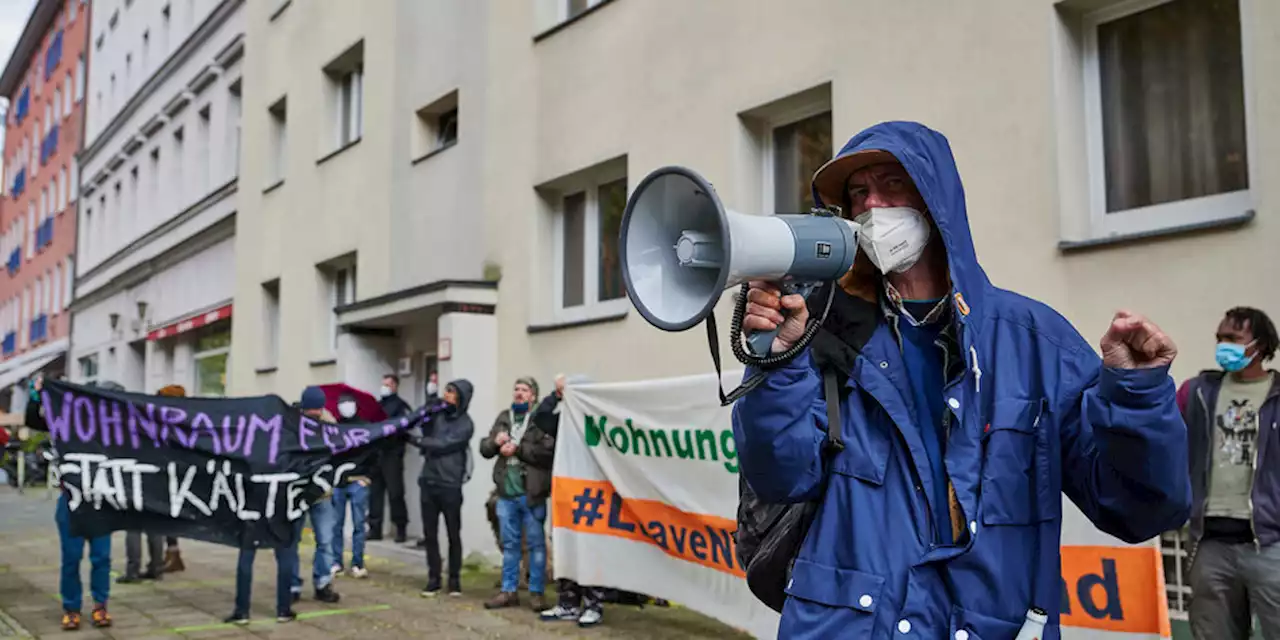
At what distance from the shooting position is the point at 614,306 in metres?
10.6

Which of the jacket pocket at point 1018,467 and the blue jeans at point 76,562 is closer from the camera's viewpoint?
the jacket pocket at point 1018,467

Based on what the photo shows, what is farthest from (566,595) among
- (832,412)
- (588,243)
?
(832,412)

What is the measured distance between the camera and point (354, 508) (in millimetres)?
10672

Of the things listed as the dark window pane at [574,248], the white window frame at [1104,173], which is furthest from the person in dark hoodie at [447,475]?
the white window frame at [1104,173]

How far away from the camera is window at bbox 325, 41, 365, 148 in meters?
16.4

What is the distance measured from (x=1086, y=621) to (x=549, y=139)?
7.80 metres

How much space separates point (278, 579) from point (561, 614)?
2.23 metres

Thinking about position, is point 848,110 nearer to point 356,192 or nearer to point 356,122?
point 356,192

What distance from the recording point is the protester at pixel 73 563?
27.3ft

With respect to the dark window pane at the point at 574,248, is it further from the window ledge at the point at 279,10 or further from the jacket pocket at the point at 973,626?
the jacket pocket at the point at 973,626

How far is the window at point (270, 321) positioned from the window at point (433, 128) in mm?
5802

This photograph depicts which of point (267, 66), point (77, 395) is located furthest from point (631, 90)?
point (267, 66)

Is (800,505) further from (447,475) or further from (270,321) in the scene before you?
(270,321)

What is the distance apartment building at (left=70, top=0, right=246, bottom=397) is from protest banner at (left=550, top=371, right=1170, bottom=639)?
1417cm
